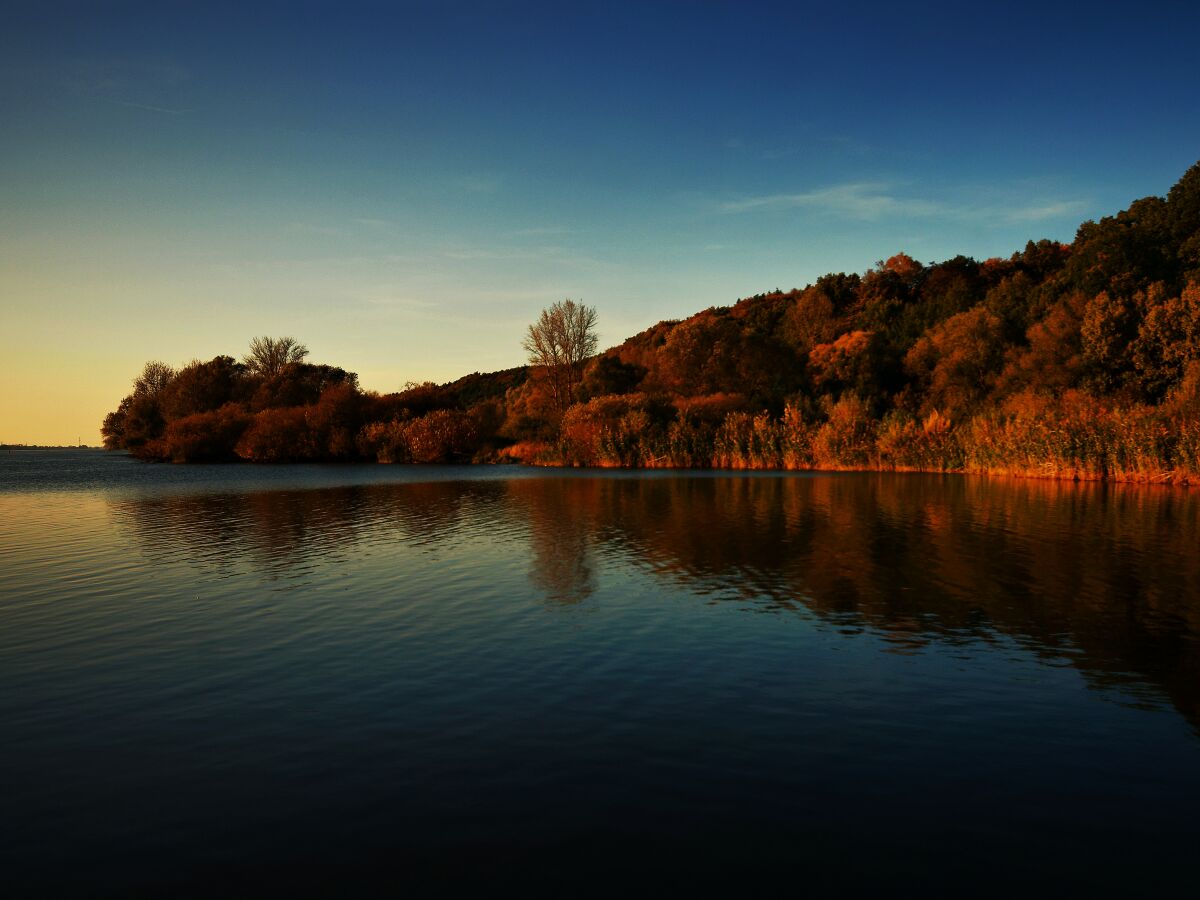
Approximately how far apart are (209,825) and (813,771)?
16.9 feet

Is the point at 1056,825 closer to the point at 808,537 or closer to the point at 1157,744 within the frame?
the point at 1157,744

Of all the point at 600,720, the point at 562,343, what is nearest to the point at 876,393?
the point at 562,343

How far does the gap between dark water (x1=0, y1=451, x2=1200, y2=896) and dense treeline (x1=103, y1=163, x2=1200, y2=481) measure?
106 feet

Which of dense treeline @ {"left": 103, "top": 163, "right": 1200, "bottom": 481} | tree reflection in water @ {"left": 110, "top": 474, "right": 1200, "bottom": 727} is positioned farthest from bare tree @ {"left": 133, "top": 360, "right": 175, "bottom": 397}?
tree reflection in water @ {"left": 110, "top": 474, "right": 1200, "bottom": 727}

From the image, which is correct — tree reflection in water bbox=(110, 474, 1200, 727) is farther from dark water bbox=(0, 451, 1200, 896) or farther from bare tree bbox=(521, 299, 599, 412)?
bare tree bbox=(521, 299, 599, 412)

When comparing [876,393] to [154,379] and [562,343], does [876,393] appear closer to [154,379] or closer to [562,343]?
[562,343]

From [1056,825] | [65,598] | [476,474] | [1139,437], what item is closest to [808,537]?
[1056,825]

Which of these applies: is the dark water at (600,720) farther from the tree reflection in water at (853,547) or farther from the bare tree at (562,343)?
the bare tree at (562,343)

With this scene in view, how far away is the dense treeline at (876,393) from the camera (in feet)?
160

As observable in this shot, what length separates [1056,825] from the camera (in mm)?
6160

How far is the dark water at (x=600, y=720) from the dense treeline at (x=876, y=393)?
32330mm

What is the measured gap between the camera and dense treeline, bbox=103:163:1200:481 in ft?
160

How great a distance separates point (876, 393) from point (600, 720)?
3201 inches

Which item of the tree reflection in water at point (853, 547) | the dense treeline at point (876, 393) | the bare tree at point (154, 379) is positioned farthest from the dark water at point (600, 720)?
the bare tree at point (154, 379)
